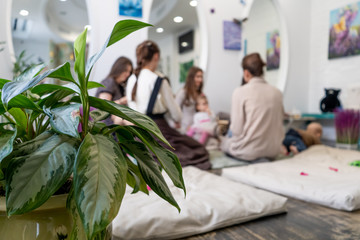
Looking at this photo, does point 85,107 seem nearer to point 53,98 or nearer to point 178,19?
point 53,98

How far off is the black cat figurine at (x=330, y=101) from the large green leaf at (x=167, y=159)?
3.94 m

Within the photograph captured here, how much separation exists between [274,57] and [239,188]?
320cm

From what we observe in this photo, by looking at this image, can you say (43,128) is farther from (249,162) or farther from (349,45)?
(349,45)

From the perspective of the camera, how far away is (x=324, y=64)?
167 inches

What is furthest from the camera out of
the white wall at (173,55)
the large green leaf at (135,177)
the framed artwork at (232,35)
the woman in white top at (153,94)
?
the framed artwork at (232,35)

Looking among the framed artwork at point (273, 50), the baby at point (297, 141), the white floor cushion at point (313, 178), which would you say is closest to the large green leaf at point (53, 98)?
the white floor cushion at point (313, 178)

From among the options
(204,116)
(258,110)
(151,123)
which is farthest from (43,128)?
(204,116)

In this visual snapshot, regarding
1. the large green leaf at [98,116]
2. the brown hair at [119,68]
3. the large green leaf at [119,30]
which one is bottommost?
the large green leaf at [98,116]

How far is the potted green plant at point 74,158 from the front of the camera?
0.37 m

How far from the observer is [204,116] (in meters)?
3.07

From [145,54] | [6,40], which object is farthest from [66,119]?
[6,40]

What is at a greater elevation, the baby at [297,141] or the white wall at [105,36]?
the white wall at [105,36]

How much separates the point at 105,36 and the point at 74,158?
261 centimetres

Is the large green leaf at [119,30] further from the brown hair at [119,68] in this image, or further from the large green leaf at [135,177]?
the brown hair at [119,68]
